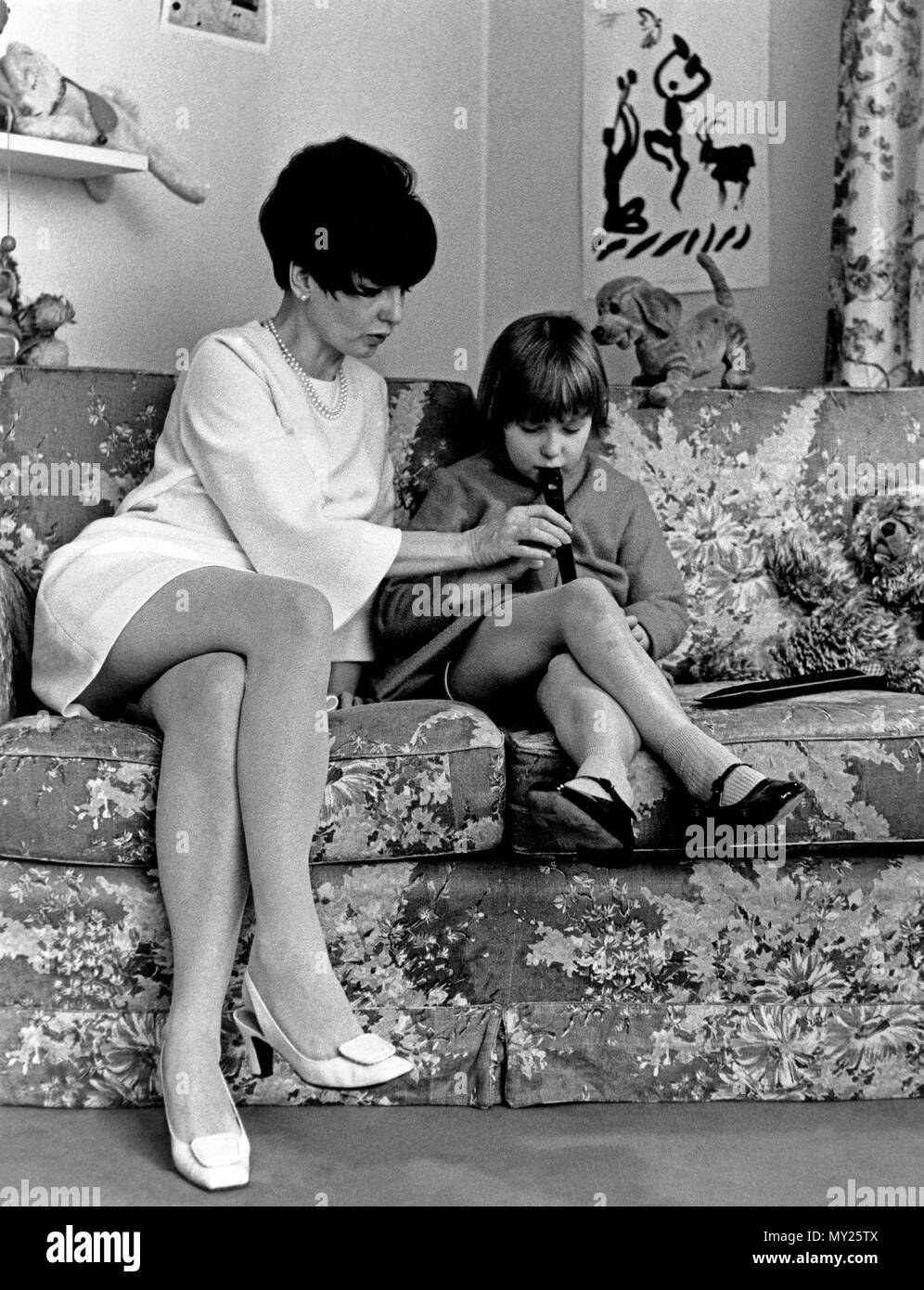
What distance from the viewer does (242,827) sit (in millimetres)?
1621

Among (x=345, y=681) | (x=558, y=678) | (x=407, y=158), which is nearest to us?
(x=558, y=678)

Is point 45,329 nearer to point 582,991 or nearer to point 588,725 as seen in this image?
point 588,725

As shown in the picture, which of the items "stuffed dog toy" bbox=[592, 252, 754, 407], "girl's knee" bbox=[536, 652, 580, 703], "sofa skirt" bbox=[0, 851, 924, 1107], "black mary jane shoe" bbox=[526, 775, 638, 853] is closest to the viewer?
"black mary jane shoe" bbox=[526, 775, 638, 853]

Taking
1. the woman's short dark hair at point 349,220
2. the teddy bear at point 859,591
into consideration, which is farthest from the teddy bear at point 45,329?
the teddy bear at point 859,591

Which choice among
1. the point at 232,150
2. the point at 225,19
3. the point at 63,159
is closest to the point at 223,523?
the point at 63,159

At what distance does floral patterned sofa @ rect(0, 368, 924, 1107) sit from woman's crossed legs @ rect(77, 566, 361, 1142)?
0.07 m

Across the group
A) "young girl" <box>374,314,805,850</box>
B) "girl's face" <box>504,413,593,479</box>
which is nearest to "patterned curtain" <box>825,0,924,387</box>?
"young girl" <box>374,314,805,850</box>

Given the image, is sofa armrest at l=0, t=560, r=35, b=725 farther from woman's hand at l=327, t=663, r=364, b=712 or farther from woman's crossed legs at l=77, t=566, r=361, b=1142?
woman's hand at l=327, t=663, r=364, b=712

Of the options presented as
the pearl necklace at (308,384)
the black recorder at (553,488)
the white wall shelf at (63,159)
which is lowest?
the black recorder at (553,488)

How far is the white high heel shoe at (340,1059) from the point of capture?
1.53 meters

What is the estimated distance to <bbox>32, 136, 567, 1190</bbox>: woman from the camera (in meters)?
1.57

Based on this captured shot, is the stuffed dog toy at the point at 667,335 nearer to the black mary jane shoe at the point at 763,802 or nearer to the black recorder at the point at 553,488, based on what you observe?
the black recorder at the point at 553,488

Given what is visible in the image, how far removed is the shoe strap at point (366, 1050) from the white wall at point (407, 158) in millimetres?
1648

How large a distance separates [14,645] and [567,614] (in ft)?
2.39
